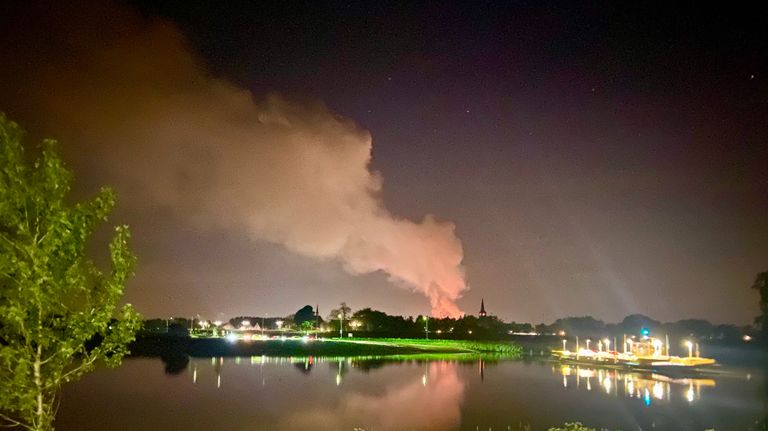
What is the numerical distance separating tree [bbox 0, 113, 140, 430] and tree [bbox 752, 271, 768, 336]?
3592 inches

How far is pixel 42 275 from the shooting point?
9.85 m

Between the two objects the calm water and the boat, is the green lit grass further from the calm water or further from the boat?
the calm water

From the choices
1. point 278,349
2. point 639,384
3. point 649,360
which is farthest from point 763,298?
point 278,349

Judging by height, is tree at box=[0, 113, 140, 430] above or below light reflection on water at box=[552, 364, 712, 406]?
above

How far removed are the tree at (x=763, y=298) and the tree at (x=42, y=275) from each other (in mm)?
91230

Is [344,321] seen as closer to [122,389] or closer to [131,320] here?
[122,389]

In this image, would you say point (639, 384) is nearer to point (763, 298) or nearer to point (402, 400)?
point (402, 400)

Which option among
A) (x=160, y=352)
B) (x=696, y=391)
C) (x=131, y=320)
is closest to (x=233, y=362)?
(x=160, y=352)

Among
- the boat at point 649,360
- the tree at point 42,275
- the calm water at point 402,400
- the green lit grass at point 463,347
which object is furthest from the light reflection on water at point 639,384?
the green lit grass at point 463,347

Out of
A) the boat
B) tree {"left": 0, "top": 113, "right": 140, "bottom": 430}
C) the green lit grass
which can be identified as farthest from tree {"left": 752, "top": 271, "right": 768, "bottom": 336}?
tree {"left": 0, "top": 113, "right": 140, "bottom": 430}

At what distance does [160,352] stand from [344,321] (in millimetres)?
89174

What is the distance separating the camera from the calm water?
28.8 m

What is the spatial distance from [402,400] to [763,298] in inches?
2730

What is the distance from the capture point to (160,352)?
83375 mm
